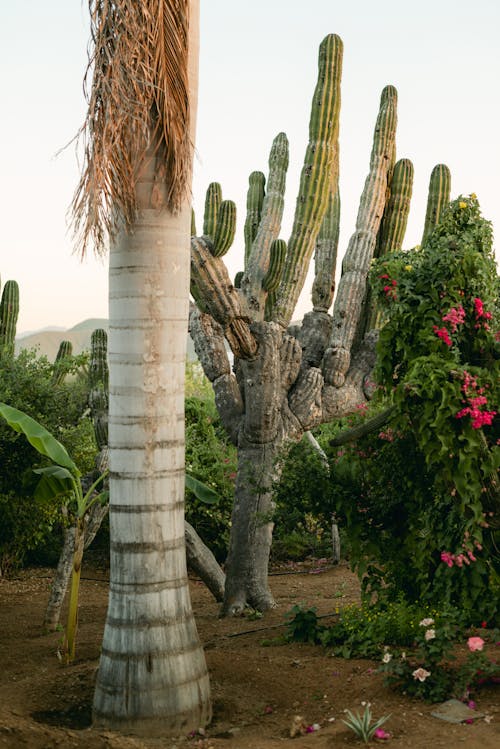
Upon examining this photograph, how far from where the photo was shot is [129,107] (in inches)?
261

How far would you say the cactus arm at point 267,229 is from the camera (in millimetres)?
12719

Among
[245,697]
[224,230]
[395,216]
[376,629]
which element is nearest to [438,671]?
[376,629]

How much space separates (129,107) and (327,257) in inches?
304

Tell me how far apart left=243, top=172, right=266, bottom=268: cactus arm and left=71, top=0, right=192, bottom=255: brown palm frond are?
23.4 ft

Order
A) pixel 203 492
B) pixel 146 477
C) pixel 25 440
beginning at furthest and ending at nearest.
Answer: pixel 25 440 → pixel 203 492 → pixel 146 477

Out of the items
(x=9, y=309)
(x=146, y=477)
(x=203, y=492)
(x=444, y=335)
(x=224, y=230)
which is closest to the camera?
(x=146, y=477)

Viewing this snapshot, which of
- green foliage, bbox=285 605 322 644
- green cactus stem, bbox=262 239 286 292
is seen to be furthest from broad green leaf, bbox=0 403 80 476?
green cactus stem, bbox=262 239 286 292

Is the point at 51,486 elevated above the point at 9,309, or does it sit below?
below

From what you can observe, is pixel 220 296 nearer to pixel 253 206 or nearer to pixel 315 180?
pixel 315 180

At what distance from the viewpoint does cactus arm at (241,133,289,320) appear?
12719 millimetres

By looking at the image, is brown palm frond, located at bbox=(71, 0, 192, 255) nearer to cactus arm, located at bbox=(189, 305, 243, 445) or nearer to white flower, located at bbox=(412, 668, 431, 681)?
white flower, located at bbox=(412, 668, 431, 681)

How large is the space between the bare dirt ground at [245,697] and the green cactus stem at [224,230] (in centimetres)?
523

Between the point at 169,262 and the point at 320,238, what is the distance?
7.54 m

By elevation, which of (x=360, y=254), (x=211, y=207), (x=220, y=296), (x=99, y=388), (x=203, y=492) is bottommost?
(x=203, y=492)
